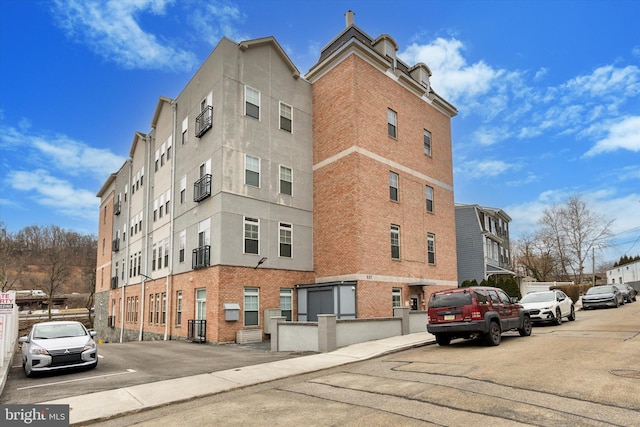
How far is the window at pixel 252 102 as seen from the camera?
21859mm

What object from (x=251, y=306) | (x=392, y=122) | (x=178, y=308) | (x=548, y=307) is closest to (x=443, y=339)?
(x=548, y=307)

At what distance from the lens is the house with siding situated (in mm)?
38219

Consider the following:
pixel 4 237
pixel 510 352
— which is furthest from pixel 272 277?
pixel 4 237

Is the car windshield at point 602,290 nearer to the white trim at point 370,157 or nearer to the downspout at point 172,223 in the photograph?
the white trim at point 370,157

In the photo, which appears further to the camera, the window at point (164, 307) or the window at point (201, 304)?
the window at point (164, 307)

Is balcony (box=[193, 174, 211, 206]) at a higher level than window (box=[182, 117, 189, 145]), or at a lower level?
lower

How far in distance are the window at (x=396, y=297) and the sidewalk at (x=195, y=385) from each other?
7.86m

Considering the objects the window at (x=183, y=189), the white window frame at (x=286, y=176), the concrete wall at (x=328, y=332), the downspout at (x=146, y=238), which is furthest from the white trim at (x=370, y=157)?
the downspout at (x=146, y=238)

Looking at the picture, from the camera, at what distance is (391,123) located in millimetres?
24391

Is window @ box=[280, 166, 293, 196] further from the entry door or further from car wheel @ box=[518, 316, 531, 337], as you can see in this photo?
car wheel @ box=[518, 316, 531, 337]

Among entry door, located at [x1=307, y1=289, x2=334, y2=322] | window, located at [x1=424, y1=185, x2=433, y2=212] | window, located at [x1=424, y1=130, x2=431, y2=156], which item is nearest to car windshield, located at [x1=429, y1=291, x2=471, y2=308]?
entry door, located at [x1=307, y1=289, x2=334, y2=322]

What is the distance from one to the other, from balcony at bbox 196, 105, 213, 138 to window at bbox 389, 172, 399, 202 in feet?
32.7

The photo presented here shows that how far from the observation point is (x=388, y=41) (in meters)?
25.2

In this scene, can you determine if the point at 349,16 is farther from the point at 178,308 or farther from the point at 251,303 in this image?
the point at 178,308
